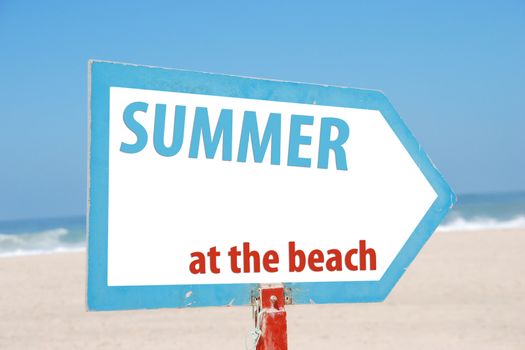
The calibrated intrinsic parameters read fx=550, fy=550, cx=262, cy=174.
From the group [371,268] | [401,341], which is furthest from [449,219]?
[371,268]

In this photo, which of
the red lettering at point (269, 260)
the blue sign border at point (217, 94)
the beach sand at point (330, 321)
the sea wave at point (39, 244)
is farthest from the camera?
the sea wave at point (39, 244)

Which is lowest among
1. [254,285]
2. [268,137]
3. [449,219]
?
[254,285]

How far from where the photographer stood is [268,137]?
1527 millimetres

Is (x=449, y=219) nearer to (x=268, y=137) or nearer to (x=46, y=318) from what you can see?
(x=46, y=318)

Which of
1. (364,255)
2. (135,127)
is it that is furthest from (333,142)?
(135,127)

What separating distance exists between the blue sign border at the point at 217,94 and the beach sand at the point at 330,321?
4.43 m

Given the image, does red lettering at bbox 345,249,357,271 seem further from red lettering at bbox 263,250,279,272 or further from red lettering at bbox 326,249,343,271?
red lettering at bbox 263,250,279,272

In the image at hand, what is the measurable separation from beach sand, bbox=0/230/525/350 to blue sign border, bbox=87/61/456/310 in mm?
4429

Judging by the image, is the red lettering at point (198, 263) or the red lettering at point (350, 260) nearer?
the red lettering at point (198, 263)

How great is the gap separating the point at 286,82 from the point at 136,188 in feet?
1.64

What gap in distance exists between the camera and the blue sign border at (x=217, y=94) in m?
1.39

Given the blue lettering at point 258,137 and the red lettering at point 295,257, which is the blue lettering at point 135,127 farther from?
the red lettering at point 295,257

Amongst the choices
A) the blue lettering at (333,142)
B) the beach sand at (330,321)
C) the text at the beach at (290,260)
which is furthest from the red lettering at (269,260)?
the beach sand at (330,321)

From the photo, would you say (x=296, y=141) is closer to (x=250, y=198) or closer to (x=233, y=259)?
(x=250, y=198)
